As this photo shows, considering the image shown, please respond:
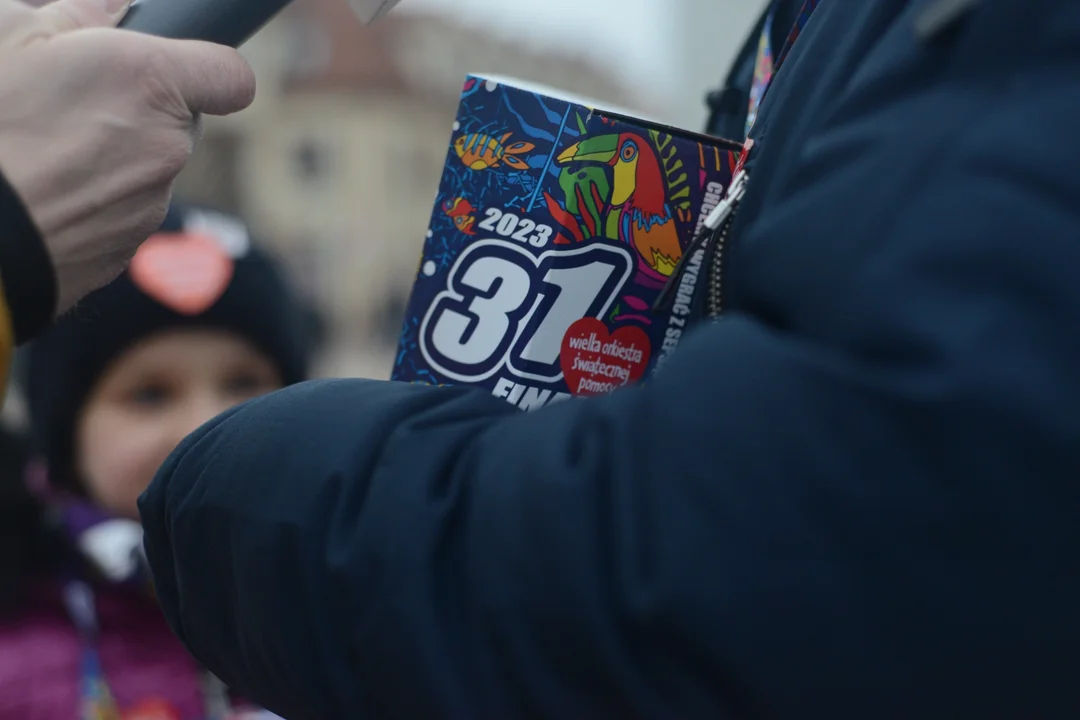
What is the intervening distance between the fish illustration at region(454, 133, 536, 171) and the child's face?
3.68 feet

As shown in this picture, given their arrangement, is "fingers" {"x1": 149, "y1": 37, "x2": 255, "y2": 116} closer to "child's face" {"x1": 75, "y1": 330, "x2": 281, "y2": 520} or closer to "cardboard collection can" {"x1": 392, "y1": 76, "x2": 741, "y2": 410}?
"cardboard collection can" {"x1": 392, "y1": 76, "x2": 741, "y2": 410}

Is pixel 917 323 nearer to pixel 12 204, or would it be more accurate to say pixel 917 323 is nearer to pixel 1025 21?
pixel 1025 21

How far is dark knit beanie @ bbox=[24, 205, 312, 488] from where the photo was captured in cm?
173

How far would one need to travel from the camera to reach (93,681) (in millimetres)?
1630

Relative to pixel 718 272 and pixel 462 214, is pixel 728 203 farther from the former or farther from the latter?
pixel 462 214

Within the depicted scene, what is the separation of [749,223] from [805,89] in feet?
0.26

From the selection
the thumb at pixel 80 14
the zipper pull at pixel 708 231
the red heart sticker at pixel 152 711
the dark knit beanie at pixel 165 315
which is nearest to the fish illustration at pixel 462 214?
the zipper pull at pixel 708 231

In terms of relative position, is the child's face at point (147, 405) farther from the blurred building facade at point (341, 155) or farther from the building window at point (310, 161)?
the building window at point (310, 161)

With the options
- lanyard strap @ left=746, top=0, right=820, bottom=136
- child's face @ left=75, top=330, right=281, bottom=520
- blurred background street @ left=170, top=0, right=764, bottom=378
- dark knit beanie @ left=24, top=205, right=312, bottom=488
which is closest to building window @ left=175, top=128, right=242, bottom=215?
blurred background street @ left=170, top=0, right=764, bottom=378

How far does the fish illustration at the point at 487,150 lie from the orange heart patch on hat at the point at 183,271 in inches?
44.8

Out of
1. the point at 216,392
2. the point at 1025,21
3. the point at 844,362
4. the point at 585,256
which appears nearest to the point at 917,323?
the point at 844,362

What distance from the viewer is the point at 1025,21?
0.49 metres

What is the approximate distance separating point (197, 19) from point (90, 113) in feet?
0.31

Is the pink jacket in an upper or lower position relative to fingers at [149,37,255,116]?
lower
